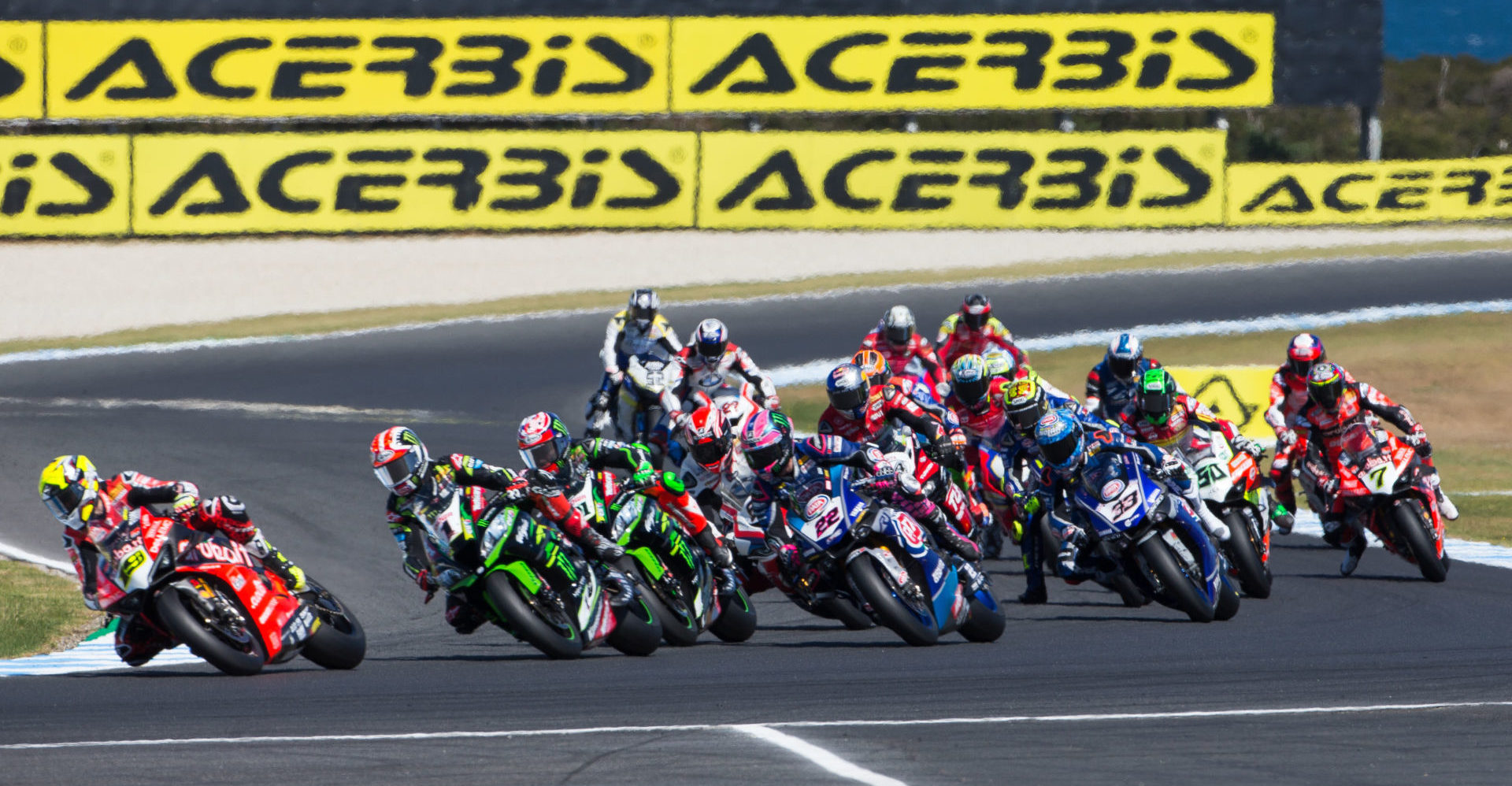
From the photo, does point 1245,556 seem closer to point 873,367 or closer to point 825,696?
point 873,367

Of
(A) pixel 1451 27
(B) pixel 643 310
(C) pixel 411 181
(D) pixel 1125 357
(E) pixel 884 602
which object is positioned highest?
(A) pixel 1451 27

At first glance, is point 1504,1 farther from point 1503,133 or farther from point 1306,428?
point 1306,428

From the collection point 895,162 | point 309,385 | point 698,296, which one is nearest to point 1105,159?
point 895,162

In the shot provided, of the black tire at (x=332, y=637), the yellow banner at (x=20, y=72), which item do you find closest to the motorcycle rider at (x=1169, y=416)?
the black tire at (x=332, y=637)

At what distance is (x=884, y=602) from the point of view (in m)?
11.2

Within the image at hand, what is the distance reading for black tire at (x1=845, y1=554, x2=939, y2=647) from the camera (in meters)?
11.2

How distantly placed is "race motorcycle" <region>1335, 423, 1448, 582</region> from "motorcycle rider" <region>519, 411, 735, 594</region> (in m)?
5.03

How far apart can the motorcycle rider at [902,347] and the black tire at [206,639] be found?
763 cm

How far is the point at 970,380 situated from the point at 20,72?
2300 centimetres

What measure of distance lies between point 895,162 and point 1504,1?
24.0 meters

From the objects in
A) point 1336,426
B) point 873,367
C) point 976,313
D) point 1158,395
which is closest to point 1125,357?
point 1158,395

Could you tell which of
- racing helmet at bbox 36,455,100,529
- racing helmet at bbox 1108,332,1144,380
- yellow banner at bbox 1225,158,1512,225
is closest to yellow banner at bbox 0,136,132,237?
yellow banner at bbox 1225,158,1512,225

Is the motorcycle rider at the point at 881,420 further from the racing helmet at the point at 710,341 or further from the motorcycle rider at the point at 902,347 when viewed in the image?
the motorcycle rider at the point at 902,347

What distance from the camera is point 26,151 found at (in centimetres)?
3119
